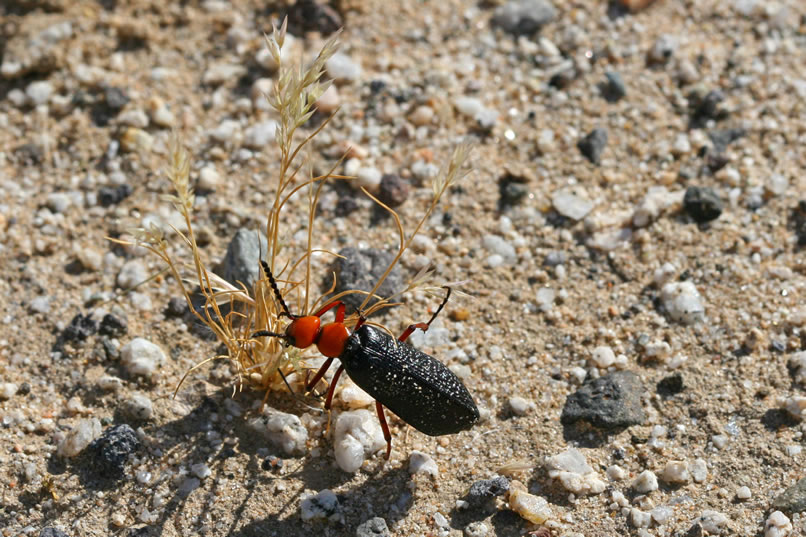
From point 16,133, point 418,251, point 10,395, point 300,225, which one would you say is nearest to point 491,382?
point 418,251


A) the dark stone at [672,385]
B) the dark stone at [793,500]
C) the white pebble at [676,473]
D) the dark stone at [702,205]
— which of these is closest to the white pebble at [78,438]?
the white pebble at [676,473]

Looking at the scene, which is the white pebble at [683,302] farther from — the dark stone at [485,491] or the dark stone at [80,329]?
the dark stone at [80,329]

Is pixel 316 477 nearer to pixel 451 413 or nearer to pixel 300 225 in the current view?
pixel 451 413

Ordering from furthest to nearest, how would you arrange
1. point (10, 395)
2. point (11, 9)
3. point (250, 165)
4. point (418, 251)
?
point (11, 9) < point (250, 165) < point (418, 251) < point (10, 395)

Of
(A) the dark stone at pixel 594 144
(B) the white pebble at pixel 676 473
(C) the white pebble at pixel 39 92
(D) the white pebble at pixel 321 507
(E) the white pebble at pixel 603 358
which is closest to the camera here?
(D) the white pebble at pixel 321 507

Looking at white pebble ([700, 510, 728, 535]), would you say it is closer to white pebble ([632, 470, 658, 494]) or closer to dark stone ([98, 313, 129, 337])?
white pebble ([632, 470, 658, 494])

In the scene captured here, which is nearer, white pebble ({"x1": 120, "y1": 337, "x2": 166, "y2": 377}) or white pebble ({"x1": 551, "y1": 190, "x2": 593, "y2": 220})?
white pebble ({"x1": 120, "y1": 337, "x2": 166, "y2": 377})

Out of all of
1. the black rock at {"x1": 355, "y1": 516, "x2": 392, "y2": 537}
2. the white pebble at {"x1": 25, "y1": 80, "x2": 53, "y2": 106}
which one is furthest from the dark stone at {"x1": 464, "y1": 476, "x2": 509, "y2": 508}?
the white pebble at {"x1": 25, "y1": 80, "x2": 53, "y2": 106}
